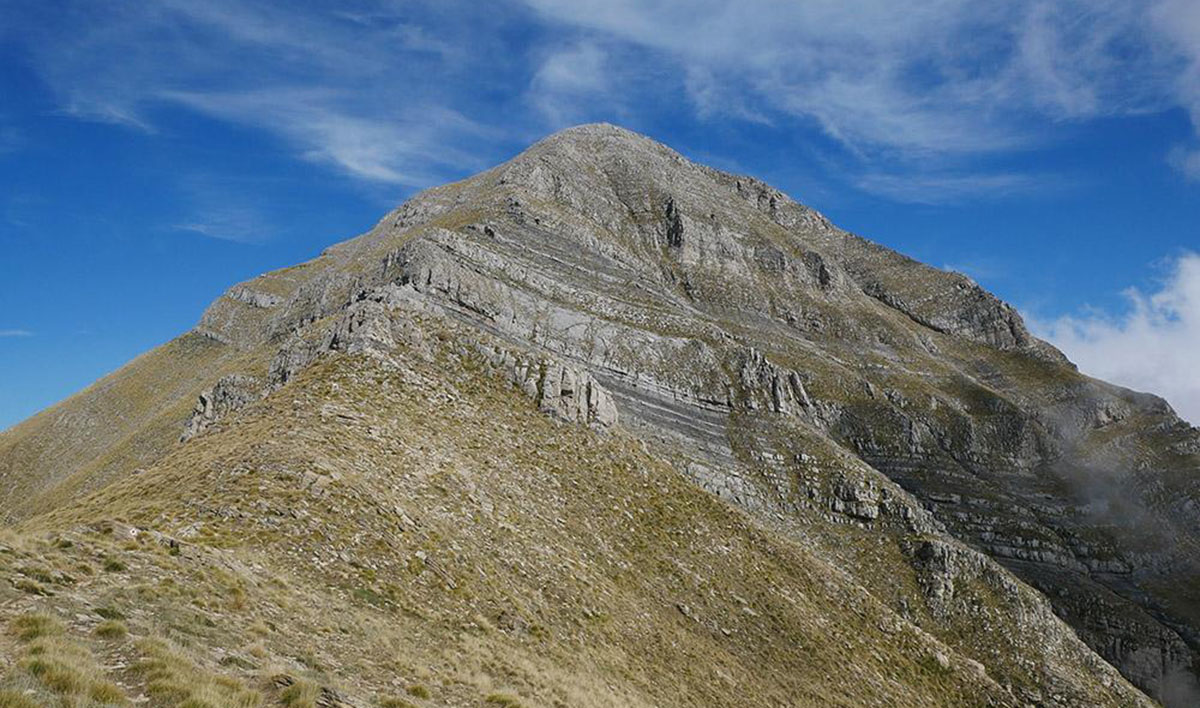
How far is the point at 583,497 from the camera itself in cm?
4438

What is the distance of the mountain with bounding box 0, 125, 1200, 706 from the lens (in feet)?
A: 63.0

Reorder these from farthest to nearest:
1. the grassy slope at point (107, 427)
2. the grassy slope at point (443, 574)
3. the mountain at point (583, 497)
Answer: the grassy slope at point (107, 427) < the mountain at point (583, 497) < the grassy slope at point (443, 574)

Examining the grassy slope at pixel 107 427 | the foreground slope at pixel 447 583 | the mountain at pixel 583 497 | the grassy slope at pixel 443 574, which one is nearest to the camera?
the foreground slope at pixel 447 583

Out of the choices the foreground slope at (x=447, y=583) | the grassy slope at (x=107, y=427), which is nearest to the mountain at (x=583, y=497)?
the foreground slope at (x=447, y=583)

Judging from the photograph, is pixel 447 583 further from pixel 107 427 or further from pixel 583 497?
pixel 107 427

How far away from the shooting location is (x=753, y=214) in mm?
174625

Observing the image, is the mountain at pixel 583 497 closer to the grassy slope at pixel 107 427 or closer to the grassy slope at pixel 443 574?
the grassy slope at pixel 443 574

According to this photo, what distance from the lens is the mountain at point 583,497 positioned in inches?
756

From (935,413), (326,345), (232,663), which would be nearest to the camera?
(232,663)

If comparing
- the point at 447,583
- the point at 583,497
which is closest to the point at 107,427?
the point at 583,497

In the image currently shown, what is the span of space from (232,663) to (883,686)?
140 ft

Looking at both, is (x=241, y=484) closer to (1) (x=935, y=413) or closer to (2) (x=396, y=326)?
(2) (x=396, y=326)

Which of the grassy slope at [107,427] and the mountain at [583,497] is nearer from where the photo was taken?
the mountain at [583,497]

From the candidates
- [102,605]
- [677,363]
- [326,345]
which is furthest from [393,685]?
[677,363]
